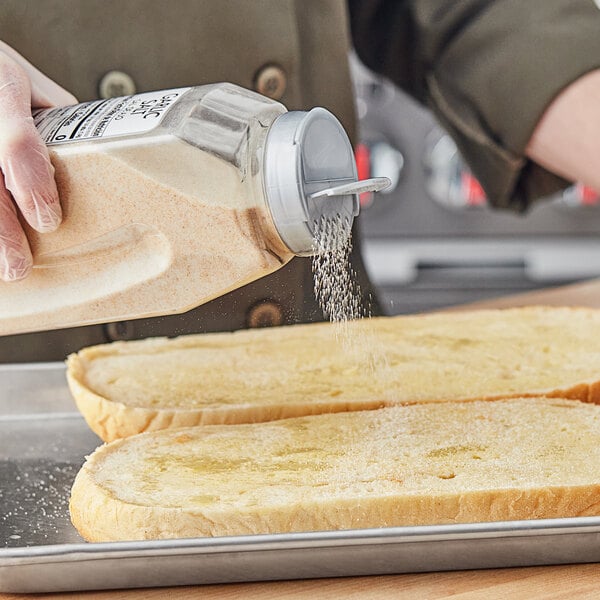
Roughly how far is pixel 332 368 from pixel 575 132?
66 centimetres

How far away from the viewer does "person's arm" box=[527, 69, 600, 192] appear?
1654 mm

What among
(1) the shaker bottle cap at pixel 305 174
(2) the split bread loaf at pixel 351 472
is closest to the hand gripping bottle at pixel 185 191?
(1) the shaker bottle cap at pixel 305 174

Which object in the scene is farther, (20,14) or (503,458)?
(20,14)

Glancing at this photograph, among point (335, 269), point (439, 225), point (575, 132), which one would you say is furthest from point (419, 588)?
point (439, 225)

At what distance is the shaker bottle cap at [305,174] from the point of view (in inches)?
34.9

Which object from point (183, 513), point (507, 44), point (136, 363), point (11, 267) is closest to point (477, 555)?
point (183, 513)

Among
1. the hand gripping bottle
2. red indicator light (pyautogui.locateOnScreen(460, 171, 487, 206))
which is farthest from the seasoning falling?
red indicator light (pyautogui.locateOnScreen(460, 171, 487, 206))

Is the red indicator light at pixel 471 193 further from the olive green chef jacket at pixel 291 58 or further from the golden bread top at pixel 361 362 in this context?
the golden bread top at pixel 361 362

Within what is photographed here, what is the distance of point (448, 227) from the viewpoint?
3.40 meters

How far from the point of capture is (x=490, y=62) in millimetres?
1791

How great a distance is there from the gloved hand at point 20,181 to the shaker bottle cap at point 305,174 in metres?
0.22

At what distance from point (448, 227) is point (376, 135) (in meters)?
0.41

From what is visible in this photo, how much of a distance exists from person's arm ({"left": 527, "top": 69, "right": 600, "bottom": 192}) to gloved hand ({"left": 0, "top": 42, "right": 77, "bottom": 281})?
3.34 ft

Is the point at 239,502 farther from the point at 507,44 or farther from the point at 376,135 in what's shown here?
the point at 376,135
